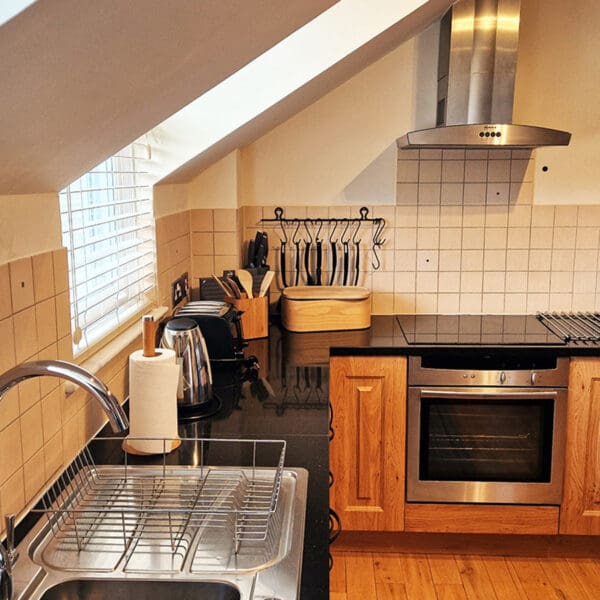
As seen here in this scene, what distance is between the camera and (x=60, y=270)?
5.32 feet

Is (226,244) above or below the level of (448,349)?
above

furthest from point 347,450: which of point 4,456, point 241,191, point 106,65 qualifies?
point 106,65

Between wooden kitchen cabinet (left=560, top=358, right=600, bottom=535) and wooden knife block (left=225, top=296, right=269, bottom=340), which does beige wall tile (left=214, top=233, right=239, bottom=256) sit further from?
wooden kitchen cabinet (left=560, top=358, right=600, bottom=535)

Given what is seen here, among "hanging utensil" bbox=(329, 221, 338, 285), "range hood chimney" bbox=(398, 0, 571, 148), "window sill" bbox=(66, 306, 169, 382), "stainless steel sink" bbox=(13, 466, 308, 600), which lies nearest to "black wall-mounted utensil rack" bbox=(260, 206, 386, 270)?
"hanging utensil" bbox=(329, 221, 338, 285)

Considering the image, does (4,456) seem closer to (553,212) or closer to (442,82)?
(442,82)

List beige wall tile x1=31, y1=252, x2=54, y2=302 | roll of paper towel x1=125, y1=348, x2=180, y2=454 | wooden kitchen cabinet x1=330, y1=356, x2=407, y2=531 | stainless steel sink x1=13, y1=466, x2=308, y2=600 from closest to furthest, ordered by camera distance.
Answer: stainless steel sink x1=13, y1=466, x2=308, y2=600
beige wall tile x1=31, y1=252, x2=54, y2=302
roll of paper towel x1=125, y1=348, x2=180, y2=454
wooden kitchen cabinet x1=330, y1=356, x2=407, y2=531

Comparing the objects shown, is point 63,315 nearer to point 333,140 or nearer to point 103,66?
point 103,66

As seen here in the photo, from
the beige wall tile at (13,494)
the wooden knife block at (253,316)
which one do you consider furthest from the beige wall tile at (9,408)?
the wooden knife block at (253,316)

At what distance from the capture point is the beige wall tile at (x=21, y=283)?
1358mm

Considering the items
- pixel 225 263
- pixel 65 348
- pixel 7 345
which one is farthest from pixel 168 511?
pixel 225 263

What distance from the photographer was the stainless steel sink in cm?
125

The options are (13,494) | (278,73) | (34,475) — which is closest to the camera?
(13,494)

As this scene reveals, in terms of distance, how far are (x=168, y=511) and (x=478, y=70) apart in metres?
2.27

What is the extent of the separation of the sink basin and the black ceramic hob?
1.72m
